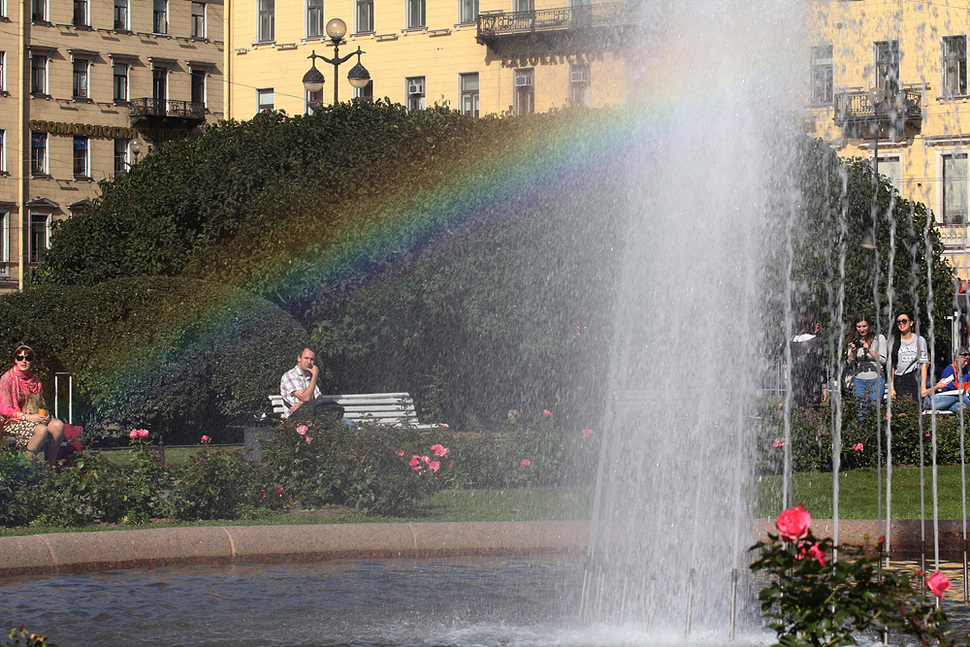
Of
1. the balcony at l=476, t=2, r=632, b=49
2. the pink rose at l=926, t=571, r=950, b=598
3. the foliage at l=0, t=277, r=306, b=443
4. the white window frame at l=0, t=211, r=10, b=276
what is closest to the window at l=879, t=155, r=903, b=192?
the balcony at l=476, t=2, r=632, b=49

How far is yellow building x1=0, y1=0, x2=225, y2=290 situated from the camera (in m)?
50.2

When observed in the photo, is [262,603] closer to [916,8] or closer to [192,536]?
[192,536]

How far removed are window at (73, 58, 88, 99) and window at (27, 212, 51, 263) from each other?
4.99 m

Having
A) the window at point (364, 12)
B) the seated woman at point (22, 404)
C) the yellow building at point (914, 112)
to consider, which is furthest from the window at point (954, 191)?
the seated woman at point (22, 404)

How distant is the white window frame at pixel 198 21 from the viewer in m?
55.5

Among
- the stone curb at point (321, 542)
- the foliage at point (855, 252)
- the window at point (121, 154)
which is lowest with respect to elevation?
the stone curb at point (321, 542)

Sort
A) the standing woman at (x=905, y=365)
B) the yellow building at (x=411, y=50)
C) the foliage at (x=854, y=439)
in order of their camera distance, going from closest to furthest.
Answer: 1. the foliage at (x=854, y=439)
2. the standing woman at (x=905, y=365)
3. the yellow building at (x=411, y=50)

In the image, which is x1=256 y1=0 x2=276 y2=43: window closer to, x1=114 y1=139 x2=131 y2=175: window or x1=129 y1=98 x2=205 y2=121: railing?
x1=129 y1=98 x2=205 y2=121: railing

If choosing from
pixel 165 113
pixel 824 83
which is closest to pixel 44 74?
pixel 165 113

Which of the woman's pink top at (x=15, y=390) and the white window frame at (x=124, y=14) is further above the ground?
the white window frame at (x=124, y=14)

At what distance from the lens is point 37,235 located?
51250mm

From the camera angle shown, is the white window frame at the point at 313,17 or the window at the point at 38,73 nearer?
the white window frame at the point at 313,17

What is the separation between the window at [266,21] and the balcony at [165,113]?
23.2ft

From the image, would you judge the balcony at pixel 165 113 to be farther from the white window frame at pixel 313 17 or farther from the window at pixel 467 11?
the window at pixel 467 11
